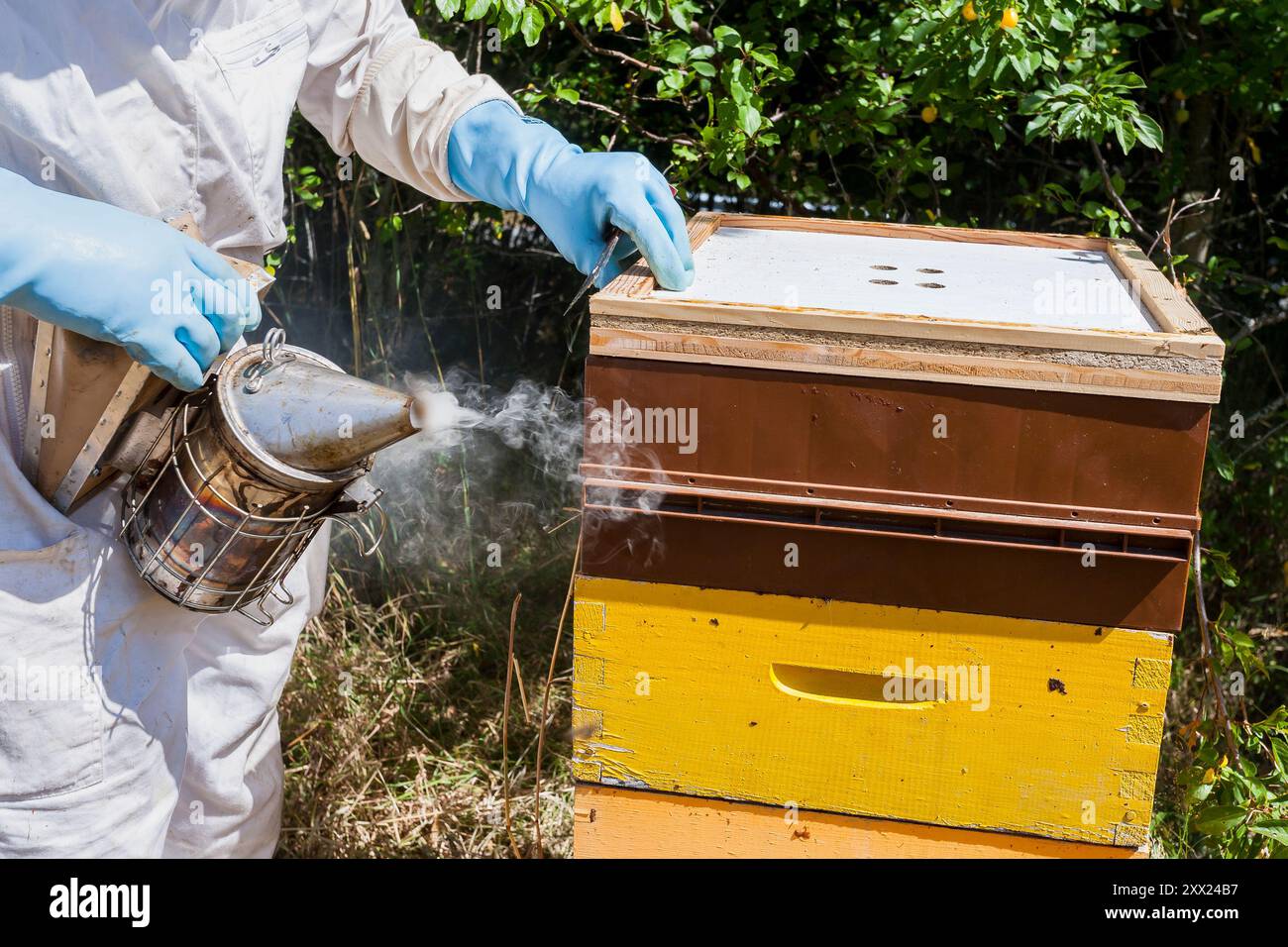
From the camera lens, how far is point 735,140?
108 inches

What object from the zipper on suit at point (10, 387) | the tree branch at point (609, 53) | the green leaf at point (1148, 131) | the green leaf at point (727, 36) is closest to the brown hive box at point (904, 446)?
the zipper on suit at point (10, 387)

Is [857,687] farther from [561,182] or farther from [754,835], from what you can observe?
[561,182]

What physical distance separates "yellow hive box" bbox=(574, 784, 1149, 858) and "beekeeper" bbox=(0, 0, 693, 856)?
2.45 ft

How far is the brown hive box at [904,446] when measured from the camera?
1.51 meters

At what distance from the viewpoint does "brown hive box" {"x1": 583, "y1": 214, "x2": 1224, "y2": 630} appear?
1509 millimetres

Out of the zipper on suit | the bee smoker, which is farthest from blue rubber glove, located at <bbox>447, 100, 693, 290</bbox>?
the zipper on suit

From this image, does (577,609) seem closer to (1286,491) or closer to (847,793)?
(847,793)

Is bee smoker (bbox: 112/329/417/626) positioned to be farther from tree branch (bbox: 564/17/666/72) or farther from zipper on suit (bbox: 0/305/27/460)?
tree branch (bbox: 564/17/666/72)

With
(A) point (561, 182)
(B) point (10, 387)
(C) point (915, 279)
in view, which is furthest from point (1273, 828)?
(B) point (10, 387)

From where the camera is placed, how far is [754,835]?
179cm

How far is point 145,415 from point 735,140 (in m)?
1.51

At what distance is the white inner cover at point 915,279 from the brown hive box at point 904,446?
12 millimetres
